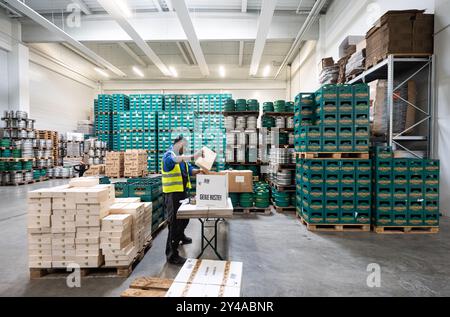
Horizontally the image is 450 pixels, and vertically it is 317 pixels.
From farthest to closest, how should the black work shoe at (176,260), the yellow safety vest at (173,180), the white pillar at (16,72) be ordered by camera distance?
the white pillar at (16,72), the yellow safety vest at (173,180), the black work shoe at (176,260)

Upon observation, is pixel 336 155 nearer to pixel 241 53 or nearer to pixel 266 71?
pixel 241 53

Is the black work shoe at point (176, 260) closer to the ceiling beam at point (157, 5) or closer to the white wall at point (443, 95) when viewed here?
the white wall at point (443, 95)

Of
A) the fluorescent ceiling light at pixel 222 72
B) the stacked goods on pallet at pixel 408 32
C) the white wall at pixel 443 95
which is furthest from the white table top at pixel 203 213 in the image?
the fluorescent ceiling light at pixel 222 72

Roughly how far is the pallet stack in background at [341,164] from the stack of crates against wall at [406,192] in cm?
26

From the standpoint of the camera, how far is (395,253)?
13.5 feet

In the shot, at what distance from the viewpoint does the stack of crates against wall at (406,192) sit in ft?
17.0

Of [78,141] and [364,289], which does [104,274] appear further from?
[78,141]

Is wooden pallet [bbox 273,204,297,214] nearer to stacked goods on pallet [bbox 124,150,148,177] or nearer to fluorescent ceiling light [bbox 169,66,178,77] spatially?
stacked goods on pallet [bbox 124,150,148,177]

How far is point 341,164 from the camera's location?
5391 millimetres

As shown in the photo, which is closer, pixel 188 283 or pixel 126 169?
pixel 188 283

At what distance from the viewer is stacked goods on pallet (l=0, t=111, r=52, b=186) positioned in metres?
11.5

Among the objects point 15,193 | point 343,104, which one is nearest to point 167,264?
point 343,104

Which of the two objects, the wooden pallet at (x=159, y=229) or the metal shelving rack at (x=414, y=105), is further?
the metal shelving rack at (x=414, y=105)

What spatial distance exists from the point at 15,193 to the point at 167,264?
9199 millimetres
